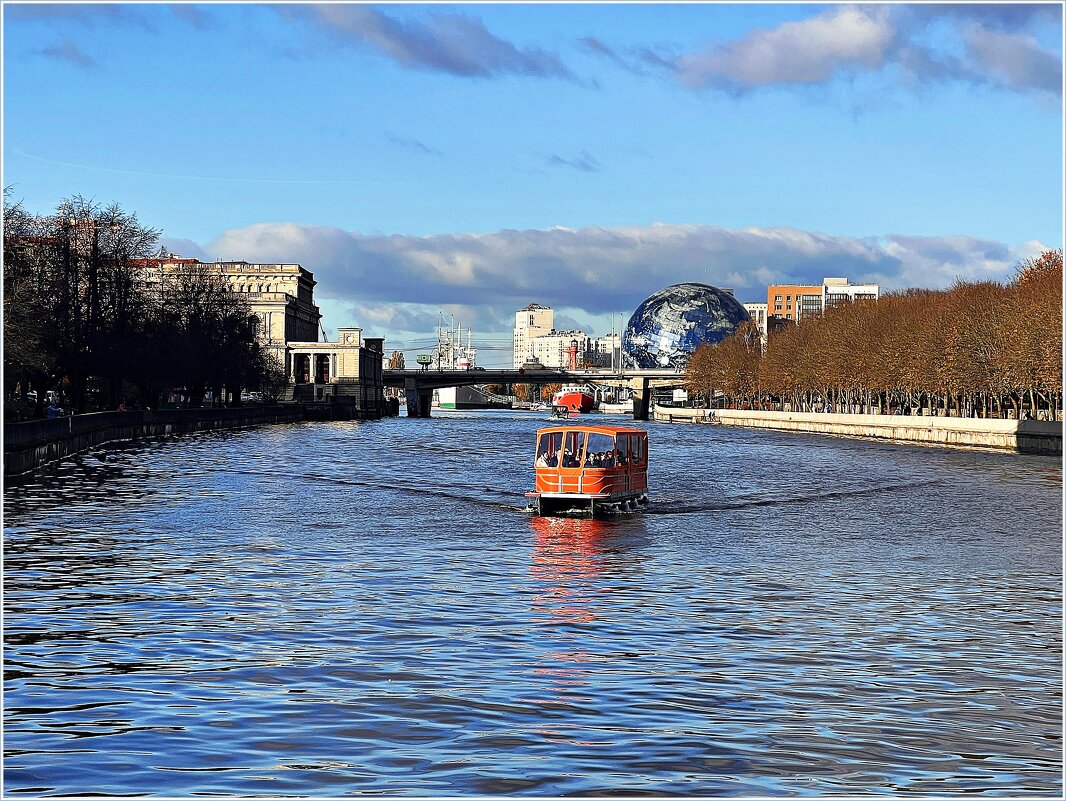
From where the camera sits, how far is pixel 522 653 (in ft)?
78.0

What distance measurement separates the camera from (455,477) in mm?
75375

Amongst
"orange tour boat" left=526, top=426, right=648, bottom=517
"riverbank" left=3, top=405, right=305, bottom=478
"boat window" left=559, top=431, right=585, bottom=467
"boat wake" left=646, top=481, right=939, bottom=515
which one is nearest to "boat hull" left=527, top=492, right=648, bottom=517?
"orange tour boat" left=526, top=426, right=648, bottom=517

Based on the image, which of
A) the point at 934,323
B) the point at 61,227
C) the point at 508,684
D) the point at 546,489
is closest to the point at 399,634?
the point at 508,684

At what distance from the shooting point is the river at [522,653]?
54.1ft

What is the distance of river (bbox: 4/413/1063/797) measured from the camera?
1648 centimetres

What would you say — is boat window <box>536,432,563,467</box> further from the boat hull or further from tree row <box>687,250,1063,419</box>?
tree row <box>687,250,1063,419</box>

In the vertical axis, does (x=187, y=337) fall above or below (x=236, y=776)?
above

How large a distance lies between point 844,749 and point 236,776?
7.01 metres

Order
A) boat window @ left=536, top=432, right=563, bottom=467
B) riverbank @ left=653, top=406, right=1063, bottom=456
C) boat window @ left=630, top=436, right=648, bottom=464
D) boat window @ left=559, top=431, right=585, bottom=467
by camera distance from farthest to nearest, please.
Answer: riverbank @ left=653, top=406, right=1063, bottom=456, boat window @ left=630, top=436, right=648, bottom=464, boat window @ left=536, top=432, right=563, bottom=467, boat window @ left=559, top=431, right=585, bottom=467

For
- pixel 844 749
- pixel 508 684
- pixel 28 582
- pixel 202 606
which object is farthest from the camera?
pixel 28 582

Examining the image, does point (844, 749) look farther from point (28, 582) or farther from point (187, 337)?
point (187, 337)

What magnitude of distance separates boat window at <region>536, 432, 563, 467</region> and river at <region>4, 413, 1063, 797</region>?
8.26ft

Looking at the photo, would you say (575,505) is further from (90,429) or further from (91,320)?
(91,320)

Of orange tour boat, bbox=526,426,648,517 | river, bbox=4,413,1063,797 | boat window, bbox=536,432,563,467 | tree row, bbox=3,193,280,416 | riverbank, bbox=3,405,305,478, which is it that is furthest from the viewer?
tree row, bbox=3,193,280,416
